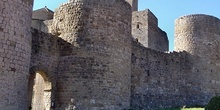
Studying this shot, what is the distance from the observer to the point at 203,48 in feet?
67.2

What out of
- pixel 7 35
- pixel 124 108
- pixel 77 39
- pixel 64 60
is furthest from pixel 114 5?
pixel 7 35

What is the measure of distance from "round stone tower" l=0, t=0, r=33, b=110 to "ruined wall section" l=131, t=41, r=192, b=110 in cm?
676

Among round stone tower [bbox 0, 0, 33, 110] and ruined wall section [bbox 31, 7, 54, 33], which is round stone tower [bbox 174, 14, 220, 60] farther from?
round stone tower [bbox 0, 0, 33, 110]

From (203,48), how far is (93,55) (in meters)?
8.49

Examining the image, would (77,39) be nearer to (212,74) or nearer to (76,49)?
(76,49)

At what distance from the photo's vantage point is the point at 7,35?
10703 mm

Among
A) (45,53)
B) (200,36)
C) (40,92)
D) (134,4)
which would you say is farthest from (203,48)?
(134,4)

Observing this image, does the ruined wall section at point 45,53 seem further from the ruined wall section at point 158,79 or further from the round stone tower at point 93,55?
the ruined wall section at point 158,79

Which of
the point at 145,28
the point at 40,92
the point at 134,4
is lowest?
the point at 40,92

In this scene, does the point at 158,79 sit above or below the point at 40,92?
above

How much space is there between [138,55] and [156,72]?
1.67m

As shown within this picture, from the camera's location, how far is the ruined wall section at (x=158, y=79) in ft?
57.5

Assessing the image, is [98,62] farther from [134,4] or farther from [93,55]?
[134,4]

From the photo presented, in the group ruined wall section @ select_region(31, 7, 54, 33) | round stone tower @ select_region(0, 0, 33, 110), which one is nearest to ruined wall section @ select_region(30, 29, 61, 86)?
round stone tower @ select_region(0, 0, 33, 110)
